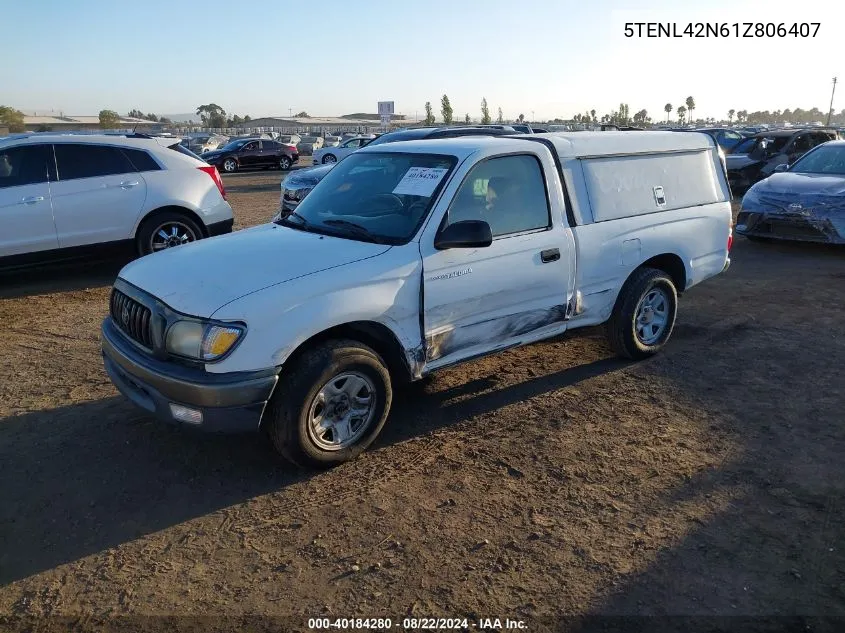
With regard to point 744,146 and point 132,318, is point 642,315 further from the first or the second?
point 744,146

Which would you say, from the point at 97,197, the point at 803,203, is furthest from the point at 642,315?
the point at 97,197

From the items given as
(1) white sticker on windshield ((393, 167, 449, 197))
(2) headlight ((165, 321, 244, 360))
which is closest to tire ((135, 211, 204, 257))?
(1) white sticker on windshield ((393, 167, 449, 197))

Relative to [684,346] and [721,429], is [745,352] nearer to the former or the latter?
[684,346]

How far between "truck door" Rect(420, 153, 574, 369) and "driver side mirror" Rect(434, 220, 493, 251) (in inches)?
3.1

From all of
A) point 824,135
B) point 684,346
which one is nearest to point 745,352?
point 684,346

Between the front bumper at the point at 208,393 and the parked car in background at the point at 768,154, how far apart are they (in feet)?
51.3

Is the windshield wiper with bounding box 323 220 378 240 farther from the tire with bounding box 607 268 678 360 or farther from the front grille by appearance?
the tire with bounding box 607 268 678 360

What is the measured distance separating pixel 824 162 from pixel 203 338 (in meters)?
10.3

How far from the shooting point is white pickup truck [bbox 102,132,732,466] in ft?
11.4

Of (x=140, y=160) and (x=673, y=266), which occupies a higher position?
(x=140, y=160)

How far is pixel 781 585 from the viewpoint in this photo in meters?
2.90

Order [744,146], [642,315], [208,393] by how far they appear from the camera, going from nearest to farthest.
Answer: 1. [208,393]
2. [642,315]
3. [744,146]

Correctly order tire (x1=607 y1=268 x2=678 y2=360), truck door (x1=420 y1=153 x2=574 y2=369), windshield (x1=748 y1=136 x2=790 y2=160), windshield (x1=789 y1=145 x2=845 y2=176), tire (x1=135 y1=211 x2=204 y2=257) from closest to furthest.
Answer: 1. truck door (x1=420 y1=153 x2=574 y2=369)
2. tire (x1=607 y1=268 x2=678 y2=360)
3. tire (x1=135 y1=211 x2=204 y2=257)
4. windshield (x1=789 y1=145 x2=845 y2=176)
5. windshield (x1=748 y1=136 x2=790 y2=160)

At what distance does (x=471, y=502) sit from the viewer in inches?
139
